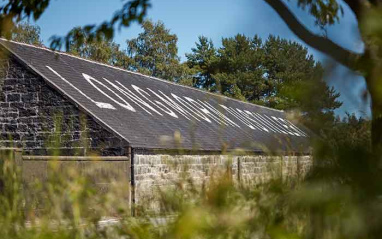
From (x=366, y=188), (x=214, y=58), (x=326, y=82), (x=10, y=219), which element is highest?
(x=214, y=58)

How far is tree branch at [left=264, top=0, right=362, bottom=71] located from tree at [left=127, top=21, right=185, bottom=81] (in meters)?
63.0

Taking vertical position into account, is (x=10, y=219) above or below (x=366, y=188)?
below

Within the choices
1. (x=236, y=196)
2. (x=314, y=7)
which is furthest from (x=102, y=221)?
(x=314, y=7)

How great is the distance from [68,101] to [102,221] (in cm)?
1660

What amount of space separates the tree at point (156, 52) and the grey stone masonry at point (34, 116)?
148 ft

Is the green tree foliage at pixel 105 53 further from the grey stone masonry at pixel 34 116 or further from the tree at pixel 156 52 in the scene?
the grey stone masonry at pixel 34 116

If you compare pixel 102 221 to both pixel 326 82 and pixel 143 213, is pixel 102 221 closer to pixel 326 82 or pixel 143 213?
pixel 143 213

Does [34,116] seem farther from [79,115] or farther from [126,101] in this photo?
[126,101]

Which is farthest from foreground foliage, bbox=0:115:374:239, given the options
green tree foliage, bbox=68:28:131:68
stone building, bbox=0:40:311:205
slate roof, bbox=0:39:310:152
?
green tree foliage, bbox=68:28:131:68

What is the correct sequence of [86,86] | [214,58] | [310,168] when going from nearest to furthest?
1. [310,168]
2. [86,86]
3. [214,58]

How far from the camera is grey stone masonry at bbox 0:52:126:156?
18719 millimetres

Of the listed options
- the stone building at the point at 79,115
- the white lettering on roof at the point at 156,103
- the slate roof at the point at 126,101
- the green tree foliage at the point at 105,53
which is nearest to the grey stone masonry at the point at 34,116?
the stone building at the point at 79,115

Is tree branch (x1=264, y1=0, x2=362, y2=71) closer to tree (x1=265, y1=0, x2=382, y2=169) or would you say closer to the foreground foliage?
tree (x1=265, y1=0, x2=382, y2=169)

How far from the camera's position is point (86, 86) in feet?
70.5
